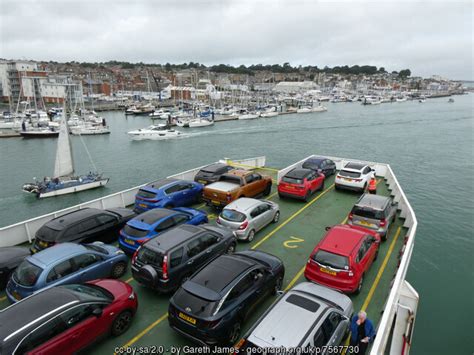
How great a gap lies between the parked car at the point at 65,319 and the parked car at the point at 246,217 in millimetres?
4523

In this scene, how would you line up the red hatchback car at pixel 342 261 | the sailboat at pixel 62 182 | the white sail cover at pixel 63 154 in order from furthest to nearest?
the sailboat at pixel 62 182 → the white sail cover at pixel 63 154 → the red hatchback car at pixel 342 261

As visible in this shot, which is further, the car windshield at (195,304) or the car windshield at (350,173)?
the car windshield at (350,173)

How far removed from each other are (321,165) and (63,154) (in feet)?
64.5

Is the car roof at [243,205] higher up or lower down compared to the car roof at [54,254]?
lower down

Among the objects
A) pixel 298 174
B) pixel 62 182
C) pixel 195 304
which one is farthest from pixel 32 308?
pixel 62 182

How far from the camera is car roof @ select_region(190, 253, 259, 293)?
655 cm

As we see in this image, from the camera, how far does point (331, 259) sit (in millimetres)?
8008

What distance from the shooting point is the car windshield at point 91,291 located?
20.9 feet

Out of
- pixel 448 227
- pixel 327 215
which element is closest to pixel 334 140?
pixel 448 227

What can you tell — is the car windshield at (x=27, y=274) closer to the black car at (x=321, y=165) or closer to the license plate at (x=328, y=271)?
the license plate at (x=328, y=271)

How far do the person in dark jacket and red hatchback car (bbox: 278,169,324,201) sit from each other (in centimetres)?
844

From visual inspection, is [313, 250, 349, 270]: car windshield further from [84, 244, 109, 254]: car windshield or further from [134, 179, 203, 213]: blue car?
[134, 179, 203, 213]: blue car

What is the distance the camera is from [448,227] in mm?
17938

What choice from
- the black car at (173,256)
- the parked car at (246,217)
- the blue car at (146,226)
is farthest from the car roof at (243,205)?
the black car at (173,256)
